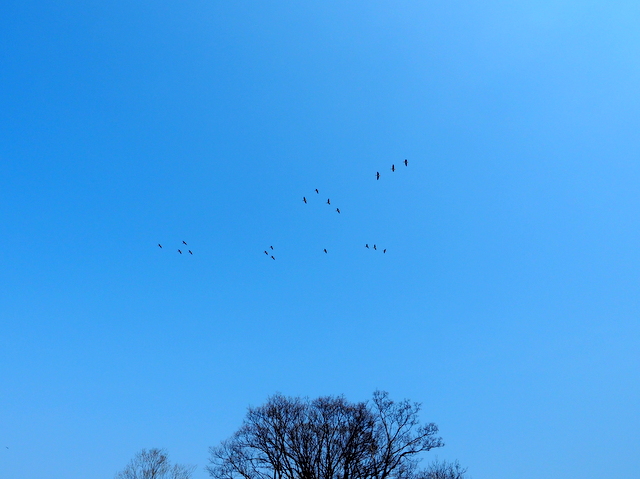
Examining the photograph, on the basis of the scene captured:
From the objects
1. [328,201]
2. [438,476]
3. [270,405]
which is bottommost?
[438,476]

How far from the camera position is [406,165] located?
25.2 m

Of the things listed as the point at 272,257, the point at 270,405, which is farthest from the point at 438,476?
the point at 272,257

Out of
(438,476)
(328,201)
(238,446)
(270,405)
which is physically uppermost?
(328,201)

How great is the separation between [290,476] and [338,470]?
4.19 meters

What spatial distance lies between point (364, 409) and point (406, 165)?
27.0 metres

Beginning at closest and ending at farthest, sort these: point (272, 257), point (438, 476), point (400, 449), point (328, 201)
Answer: point (328, 201)
point (272, 257)
point (400, 449)
point (438, 476)

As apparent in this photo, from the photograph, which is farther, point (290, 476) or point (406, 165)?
point (290, 476)

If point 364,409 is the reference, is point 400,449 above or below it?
below

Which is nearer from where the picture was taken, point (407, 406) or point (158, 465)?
point (407, 406)

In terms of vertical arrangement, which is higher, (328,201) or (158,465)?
(328,201)

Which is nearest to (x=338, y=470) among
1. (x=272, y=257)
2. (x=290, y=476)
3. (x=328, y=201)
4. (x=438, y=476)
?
(x=290, y=476)

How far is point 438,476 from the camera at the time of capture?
44.9 m

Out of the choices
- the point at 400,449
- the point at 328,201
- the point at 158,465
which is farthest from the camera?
the point at 158,465

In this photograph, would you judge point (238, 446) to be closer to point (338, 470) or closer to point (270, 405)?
point (270, 405)
